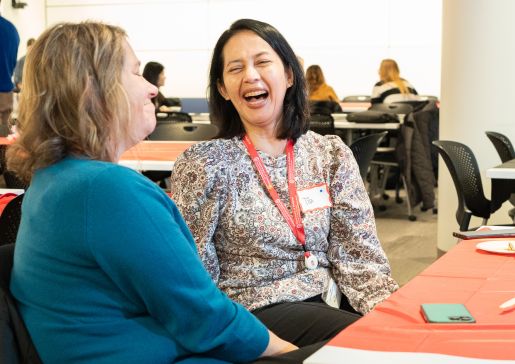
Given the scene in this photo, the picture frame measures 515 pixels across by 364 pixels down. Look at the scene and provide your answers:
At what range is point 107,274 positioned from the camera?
1.35 m

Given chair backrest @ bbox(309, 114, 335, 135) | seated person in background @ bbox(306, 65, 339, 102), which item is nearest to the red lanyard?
chair backrest @ bbox(309, 114, 335, 135)

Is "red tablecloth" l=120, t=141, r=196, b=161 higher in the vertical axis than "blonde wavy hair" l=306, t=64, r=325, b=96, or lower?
lower

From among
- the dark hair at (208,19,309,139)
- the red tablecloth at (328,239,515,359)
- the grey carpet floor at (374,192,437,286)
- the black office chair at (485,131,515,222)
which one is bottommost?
the grey carpet floor at (374,192,437,286)

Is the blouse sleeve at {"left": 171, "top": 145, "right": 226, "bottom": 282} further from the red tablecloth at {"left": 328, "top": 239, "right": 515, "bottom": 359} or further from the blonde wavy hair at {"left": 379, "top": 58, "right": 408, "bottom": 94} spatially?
the blonde wavy hair at {"left": 379, "top": 58, "right": 408, "bottom": 94}

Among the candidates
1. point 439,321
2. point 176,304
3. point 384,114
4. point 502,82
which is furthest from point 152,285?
point 384,114

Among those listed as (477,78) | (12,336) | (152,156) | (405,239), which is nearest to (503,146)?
(477,78)

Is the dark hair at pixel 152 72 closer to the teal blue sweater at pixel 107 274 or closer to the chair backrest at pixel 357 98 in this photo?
the chair backrest at pixel 357 98

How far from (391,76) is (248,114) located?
23.7 ft

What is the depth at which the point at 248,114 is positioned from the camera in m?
2.41

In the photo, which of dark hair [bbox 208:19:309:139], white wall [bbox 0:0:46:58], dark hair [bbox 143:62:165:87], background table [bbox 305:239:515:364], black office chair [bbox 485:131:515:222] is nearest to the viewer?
background table [bbox 305:239:515:364]

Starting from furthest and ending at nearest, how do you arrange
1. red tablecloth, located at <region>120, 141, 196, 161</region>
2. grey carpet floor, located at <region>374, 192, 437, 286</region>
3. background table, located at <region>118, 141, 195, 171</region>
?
grey carpet floor, located at <region>374, 192, 437, 286</region> < red tablecloth, located at <region>120, 141, 196, 161</region> < background table, located at <region>118, 141, 195, 171</region>

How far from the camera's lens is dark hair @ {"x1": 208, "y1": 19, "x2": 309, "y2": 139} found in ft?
8.00

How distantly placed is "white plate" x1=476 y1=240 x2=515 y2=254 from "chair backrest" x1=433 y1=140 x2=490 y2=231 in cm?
245

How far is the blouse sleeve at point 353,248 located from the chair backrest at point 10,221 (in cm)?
95
